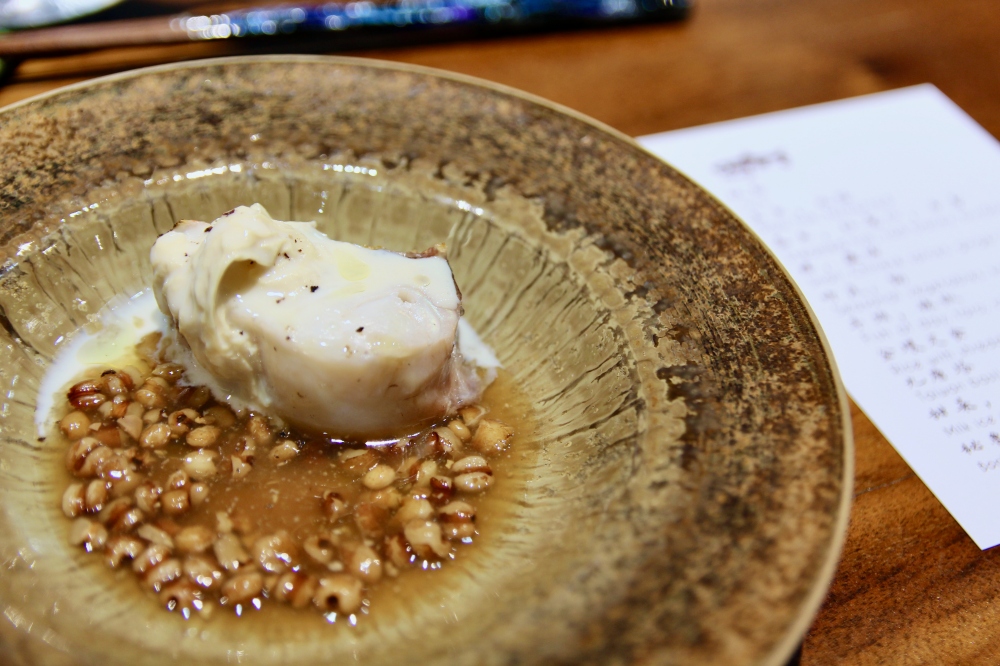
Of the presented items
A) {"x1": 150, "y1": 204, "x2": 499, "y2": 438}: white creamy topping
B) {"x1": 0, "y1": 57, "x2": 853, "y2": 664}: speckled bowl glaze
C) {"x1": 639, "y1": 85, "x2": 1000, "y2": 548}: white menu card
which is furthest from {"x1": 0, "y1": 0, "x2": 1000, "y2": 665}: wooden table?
{"x1": 150, "y1": 204, "x2": 499, "y2": 438}: white creamy topping

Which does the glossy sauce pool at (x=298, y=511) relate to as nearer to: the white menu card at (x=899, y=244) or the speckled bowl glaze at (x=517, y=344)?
the speckled bowl glaze at (x=517, y=344)

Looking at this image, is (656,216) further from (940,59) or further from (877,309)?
(940,59)

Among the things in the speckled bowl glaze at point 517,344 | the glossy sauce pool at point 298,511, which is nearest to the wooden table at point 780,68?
the speckled bowl glaze at point 517,344

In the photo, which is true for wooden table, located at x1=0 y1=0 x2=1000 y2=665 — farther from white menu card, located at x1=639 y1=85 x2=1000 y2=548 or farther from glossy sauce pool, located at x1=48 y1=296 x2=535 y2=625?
glossy sauce pool, located at x1=48 y1=296 x2=535 y2=625

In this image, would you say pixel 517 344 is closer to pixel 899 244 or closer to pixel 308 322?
pixel 308 322

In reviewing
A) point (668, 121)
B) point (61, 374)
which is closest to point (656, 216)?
point (668, 121)

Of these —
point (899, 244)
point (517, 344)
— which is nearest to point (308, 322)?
point (517, 344)
